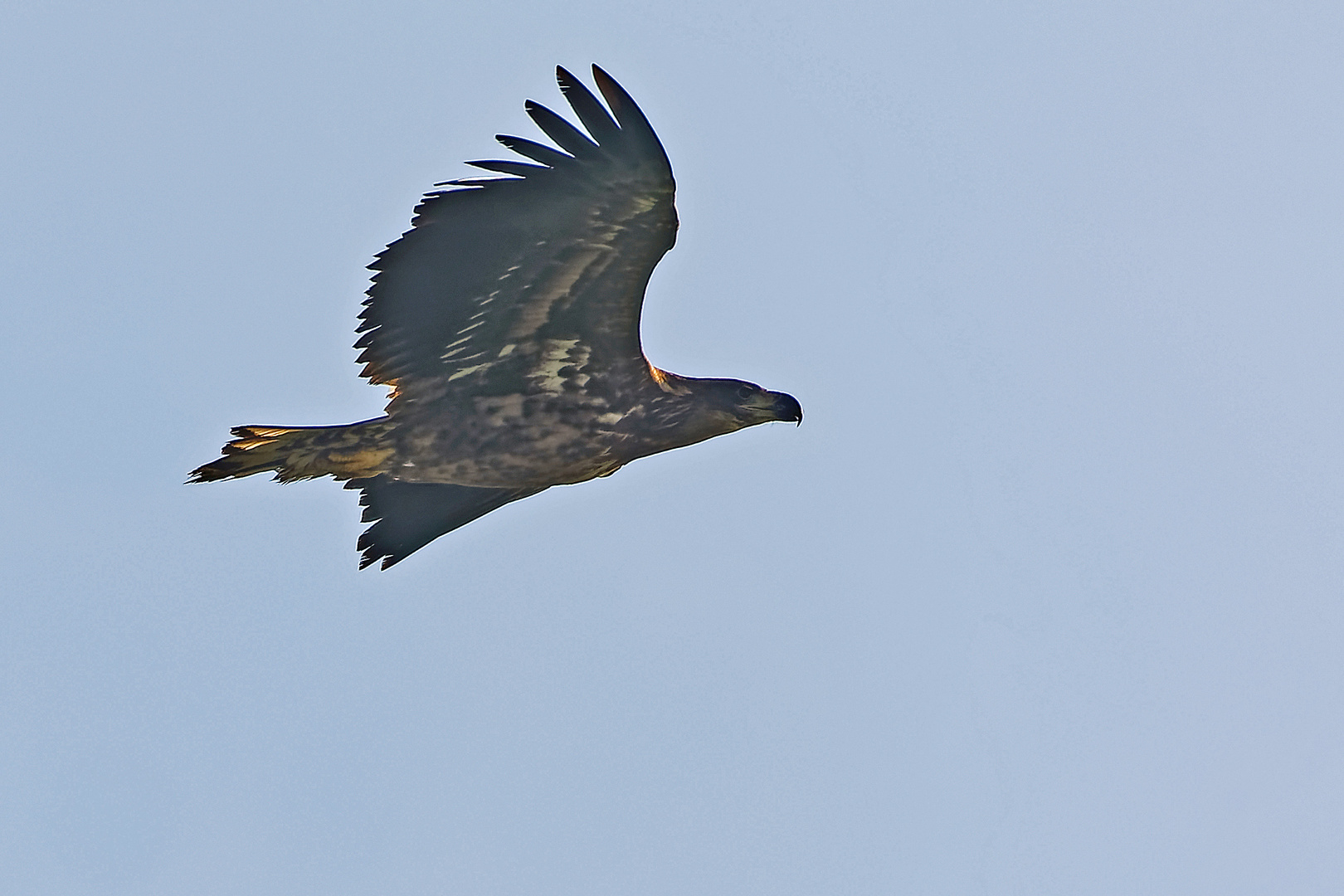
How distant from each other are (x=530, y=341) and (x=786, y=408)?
1921 millimetres

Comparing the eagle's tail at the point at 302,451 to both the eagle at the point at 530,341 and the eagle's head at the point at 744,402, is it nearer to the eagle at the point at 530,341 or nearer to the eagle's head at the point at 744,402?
the eagle at the point at 530,341

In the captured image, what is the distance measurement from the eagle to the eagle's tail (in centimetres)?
1

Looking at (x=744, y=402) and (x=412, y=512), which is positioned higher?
(x=744, y=402)

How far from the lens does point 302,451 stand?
12664 millimetres

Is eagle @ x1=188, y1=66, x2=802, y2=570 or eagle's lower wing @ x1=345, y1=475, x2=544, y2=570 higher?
eagle @ x1=188, y1=66, x2=802, y2=570

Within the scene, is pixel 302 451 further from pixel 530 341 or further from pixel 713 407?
pixel 713 407

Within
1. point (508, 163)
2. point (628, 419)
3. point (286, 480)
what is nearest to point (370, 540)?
point (286, 480)

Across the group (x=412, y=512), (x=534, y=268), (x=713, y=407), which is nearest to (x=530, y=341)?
(x=534, y=268)

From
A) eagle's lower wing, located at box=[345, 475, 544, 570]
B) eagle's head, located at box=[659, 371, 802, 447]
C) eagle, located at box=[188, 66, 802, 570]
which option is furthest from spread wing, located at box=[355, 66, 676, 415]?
eagle's lower wing, located at box=[345, 475, 544, 570]

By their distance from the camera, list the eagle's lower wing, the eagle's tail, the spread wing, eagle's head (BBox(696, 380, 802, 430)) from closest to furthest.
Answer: the spread wing
the eagle's tail
eagle's head (BBox(696, 380, 802, 430))
the eagle's lower wing

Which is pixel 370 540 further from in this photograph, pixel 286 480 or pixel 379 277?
pixel 379 277

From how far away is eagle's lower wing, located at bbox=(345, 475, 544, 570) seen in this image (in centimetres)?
1380

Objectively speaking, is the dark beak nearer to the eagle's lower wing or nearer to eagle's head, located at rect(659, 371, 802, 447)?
eagle's head, located at rect(659, 371, 802, 447)

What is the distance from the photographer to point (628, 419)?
42.2 ft
